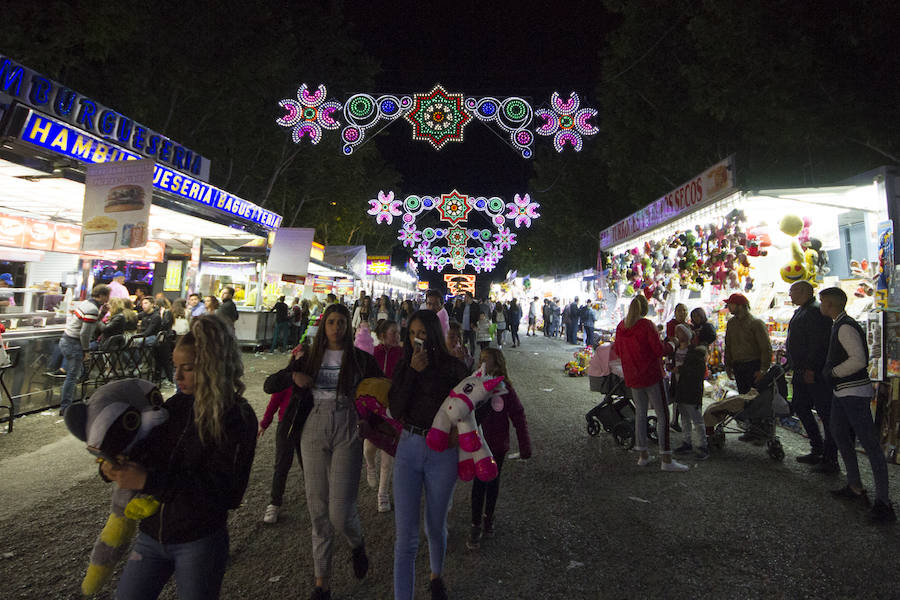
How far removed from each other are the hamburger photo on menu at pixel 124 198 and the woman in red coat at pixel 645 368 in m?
6.72

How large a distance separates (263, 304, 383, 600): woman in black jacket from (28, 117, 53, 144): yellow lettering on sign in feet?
18.6

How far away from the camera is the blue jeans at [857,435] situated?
3.96m

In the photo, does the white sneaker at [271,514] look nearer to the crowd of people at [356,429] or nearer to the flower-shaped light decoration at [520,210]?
the crowd of people at [356,429]

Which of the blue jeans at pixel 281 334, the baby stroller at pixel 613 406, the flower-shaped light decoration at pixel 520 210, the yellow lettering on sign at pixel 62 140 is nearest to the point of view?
the baby stroller at pixel 613 406

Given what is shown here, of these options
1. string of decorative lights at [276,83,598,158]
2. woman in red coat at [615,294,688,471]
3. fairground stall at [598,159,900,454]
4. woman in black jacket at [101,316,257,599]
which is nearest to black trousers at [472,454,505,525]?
woman in black jacket at [101,316,257,599]

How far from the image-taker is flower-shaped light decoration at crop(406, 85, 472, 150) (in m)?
13.4

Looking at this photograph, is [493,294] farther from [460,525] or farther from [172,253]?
[460,525]

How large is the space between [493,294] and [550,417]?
39846 mm

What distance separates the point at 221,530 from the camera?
185 cm

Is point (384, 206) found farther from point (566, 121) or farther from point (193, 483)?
point (193, 483)

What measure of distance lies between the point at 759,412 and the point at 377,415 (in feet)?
16.6

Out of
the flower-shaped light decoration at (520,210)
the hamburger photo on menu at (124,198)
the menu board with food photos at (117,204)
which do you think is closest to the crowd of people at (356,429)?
the menu board with food photos at (117,204)

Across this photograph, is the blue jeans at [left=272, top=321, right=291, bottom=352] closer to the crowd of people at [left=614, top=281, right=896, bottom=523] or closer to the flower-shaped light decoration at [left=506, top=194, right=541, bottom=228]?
the flower-shaped light decoration at [left=506, top=194, right=541, bottom=228]

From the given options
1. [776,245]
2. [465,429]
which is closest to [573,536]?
[465,429]
